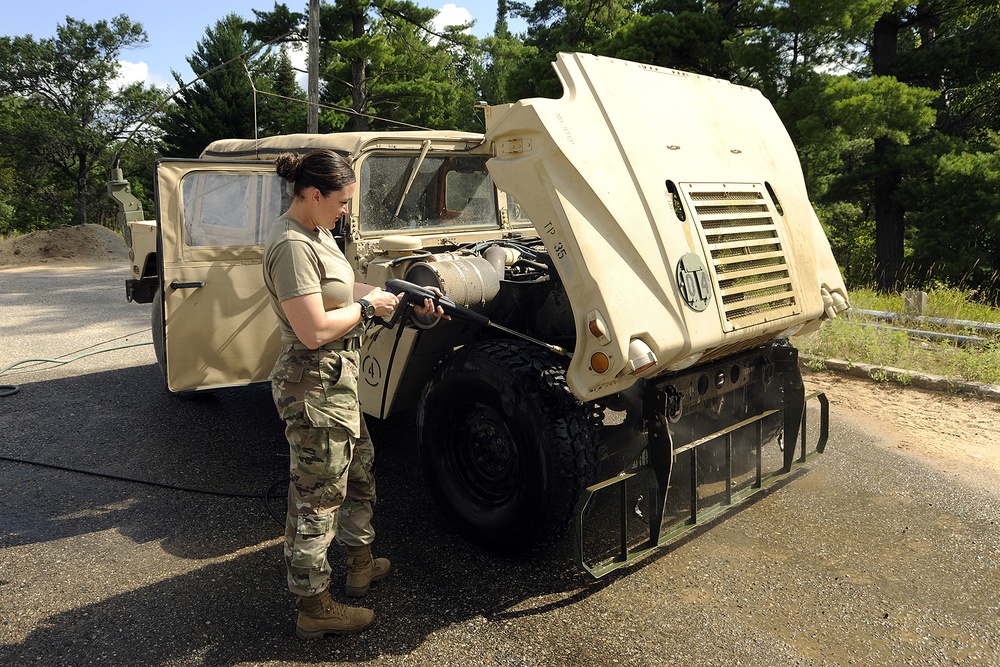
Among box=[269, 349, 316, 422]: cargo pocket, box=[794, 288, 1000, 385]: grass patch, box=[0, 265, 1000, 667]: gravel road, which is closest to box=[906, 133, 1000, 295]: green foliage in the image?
box=[794, 288, 1000, 385]: grass patch

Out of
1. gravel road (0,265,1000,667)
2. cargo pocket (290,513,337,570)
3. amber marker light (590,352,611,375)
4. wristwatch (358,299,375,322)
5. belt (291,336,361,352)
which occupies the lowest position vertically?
gravel road (0,265,1000,667)

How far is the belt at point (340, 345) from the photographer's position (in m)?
2.76

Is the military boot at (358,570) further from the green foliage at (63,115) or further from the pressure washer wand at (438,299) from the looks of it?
the green foliage at (63,115)

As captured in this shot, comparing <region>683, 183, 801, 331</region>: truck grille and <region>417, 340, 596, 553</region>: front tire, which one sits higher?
<region>683, 183, 801, 331</region>: truck grille

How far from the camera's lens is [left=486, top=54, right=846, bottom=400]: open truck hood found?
299 centimetres

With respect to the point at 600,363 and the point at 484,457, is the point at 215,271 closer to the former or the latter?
the point at 484,457

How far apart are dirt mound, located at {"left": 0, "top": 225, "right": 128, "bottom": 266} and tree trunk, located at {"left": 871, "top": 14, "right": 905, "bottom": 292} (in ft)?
56.1

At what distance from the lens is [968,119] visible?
15297 millimetres

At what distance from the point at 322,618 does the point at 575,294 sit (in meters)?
1.57

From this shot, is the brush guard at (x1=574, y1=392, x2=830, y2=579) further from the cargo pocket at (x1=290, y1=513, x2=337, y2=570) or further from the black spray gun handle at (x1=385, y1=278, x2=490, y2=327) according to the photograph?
the cargo pocket at (x1=290, y1=513, x2=337, y2=570)

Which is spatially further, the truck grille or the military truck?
the truck grille

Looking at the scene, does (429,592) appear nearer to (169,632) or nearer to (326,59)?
(169,632)

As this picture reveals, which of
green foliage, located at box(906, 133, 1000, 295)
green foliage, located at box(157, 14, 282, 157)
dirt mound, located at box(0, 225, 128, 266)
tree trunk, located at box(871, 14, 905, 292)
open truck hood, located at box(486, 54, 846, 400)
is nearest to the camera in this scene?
open truck hood, located at box(486, 54, 846, 400)

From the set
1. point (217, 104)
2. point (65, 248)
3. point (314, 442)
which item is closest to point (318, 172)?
point (314, 442)
